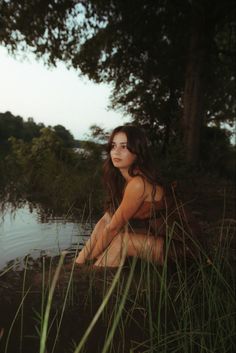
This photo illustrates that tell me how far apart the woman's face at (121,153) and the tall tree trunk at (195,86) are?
7827mm

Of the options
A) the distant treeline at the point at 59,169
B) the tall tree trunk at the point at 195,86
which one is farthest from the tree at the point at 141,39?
the distant treeline at the point at 59,169

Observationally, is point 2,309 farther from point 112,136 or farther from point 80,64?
point 80,64

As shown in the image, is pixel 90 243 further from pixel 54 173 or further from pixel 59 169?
pixel 59 169

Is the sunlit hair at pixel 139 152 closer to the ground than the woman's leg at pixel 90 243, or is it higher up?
higher up

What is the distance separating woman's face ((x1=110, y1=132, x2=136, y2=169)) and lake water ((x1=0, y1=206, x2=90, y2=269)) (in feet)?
2.57

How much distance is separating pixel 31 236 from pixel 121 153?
1.87 meters

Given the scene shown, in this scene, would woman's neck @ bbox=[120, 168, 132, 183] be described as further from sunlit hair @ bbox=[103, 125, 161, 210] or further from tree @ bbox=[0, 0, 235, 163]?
tree @ bbox=[0, 0, 235, 163]

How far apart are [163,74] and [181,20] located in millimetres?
1754

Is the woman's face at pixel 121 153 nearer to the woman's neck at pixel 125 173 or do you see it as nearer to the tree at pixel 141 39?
the woman's neck at pixel 125 173

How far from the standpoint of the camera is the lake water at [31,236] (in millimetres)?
3602

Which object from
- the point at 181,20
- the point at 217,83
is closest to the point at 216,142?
the point at 217,83

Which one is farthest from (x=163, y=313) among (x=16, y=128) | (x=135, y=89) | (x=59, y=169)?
(x=135, y=89)

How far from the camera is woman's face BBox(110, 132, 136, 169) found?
2.74m

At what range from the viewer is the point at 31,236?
4145 mm
